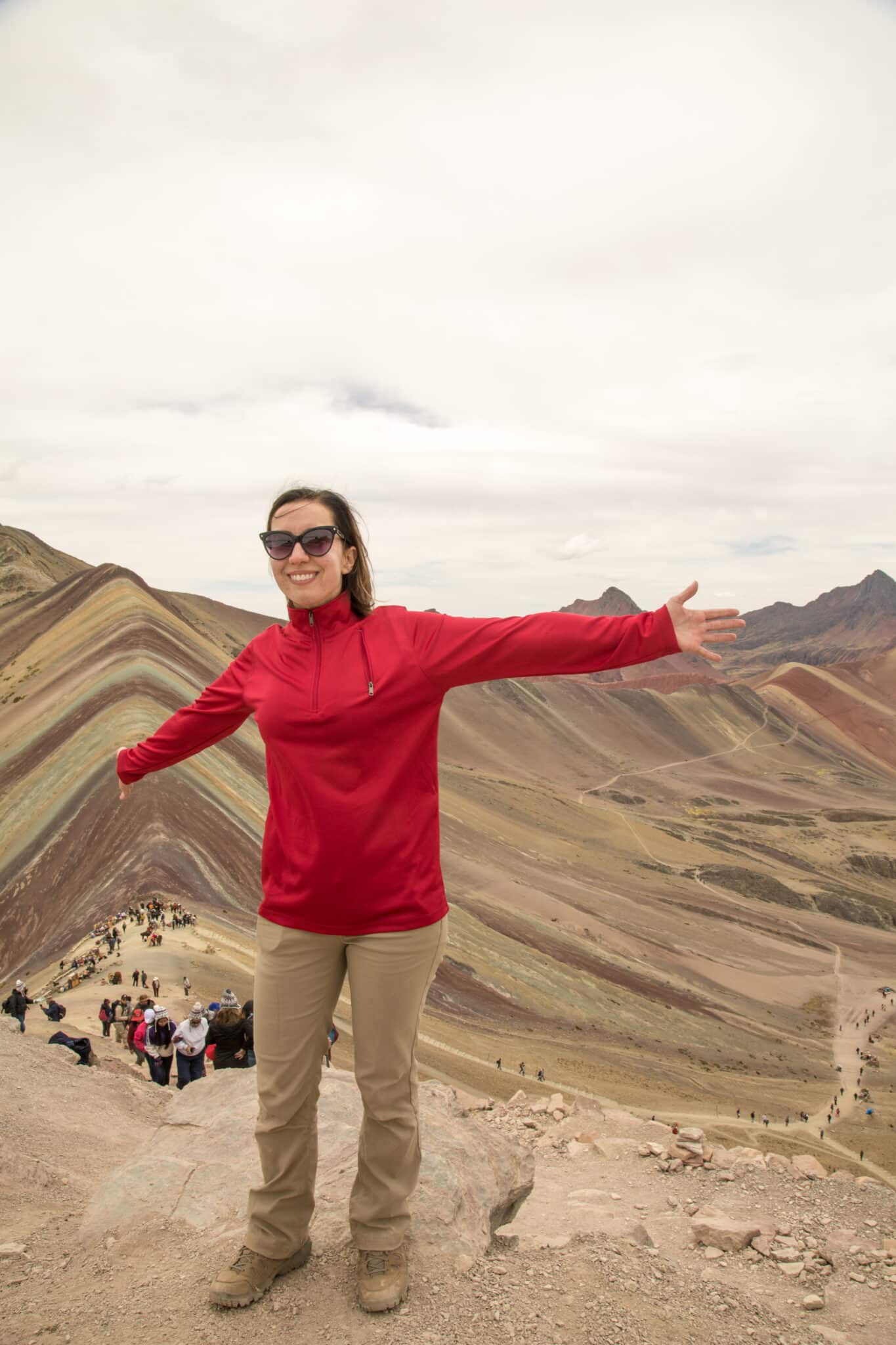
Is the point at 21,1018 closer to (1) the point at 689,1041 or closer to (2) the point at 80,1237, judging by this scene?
(2) the point at 80,1237

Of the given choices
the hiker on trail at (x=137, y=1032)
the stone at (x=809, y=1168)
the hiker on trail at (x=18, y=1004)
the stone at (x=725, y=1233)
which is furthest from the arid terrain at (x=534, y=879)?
the stone at (x=725, y=1233)

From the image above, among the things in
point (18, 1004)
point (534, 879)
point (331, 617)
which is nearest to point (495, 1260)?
point (331, 617)

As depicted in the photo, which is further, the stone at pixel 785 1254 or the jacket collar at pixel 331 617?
the stone at pixel 785 1254

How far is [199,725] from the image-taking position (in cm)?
378

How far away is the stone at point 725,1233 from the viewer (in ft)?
16.6

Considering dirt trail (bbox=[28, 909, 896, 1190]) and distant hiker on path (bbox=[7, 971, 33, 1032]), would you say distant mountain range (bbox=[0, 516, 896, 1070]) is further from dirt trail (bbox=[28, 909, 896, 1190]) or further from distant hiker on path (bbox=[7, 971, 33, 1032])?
distant hiker on path (bbox=[7, 971, 33, 1032])

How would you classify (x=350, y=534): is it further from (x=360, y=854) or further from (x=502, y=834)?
(x=502, y=834)

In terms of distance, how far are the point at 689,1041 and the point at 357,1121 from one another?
2170cm

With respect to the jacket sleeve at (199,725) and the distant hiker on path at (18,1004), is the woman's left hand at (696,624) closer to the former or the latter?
the jacket sleeve at (199,725)

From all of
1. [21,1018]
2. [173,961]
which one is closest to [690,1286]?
Answer: [21,1018]

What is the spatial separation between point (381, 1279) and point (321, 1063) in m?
0.84

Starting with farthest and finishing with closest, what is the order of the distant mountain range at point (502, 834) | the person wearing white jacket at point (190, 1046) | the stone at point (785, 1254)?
1. the distant mountain range at point (502, 834)
2. the person wearing white jacket at point (190, 1046)
3. the stone at point (785, 1254)

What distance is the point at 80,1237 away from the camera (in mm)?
3736

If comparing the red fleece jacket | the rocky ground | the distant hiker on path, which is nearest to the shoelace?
the rocky ground
